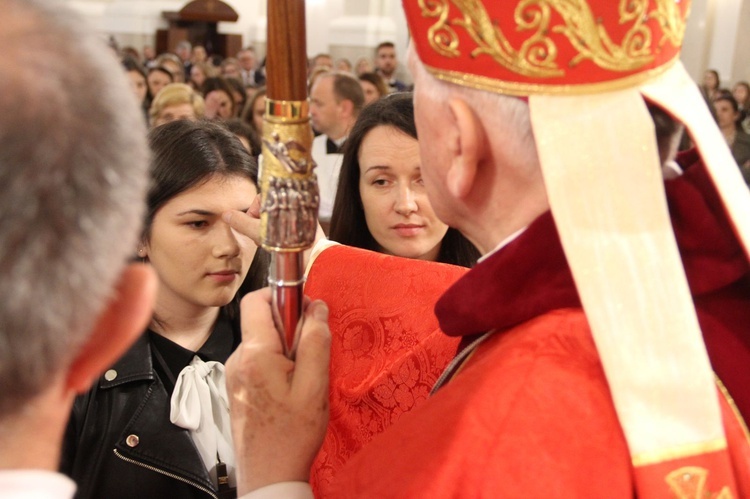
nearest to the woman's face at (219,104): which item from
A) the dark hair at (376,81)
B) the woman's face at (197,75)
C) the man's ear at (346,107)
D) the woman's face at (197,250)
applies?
the dark hair at (376,81)

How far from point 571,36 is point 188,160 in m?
1.37

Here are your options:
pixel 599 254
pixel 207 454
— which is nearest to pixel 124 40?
pixel 207 454

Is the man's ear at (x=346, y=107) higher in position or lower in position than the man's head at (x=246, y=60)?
higher

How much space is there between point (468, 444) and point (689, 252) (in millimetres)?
446

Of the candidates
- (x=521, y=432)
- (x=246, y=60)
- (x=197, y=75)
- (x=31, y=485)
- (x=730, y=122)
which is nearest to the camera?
(x=31, y=485)

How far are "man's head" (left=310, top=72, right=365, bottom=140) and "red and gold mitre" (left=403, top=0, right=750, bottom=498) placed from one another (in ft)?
17.1

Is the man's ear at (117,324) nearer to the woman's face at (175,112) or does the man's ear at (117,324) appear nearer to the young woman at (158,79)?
the woman's face at (175,112)

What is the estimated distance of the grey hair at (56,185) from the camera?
73cm

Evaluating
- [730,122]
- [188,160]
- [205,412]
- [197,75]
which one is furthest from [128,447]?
[197,75]

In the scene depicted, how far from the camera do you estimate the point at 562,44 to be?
1.28 meters

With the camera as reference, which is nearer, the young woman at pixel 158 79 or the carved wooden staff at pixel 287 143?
the carved wooden staff at pixel 287 143

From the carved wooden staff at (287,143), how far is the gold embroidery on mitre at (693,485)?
2.13ft

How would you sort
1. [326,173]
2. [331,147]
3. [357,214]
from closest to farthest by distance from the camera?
[357,214]
[326,173]
[331,147]

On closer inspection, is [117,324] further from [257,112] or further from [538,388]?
[257,112]
